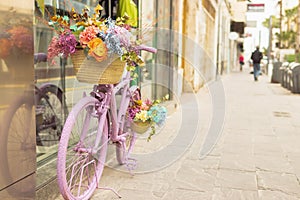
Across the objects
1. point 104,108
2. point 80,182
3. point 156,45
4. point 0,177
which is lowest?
point 80,182

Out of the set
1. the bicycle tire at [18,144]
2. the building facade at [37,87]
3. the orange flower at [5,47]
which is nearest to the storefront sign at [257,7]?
the building facade at [37,87]

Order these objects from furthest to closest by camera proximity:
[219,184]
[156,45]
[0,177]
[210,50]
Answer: [210,50]
[156,45]
[219,184]
[0,177]

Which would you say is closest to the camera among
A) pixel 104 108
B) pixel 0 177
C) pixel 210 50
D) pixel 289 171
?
pixel 0 177

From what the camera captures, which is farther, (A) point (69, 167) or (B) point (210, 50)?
(B) point (210, 50)

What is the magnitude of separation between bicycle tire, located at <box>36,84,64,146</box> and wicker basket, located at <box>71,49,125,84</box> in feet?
3.43

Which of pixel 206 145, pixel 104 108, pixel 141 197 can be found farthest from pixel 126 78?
pixel 206 145

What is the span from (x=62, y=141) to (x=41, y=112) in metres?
1.37

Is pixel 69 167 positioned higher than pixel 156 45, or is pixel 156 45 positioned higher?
pixel 156 45

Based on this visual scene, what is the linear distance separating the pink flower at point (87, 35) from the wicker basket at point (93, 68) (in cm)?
10

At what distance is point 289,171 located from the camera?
442cm

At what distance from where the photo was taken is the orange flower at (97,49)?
9.93 feet

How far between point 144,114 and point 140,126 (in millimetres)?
142

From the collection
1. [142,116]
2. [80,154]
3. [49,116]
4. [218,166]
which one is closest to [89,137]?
[80,154]

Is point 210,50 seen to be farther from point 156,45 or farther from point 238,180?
point 238,180
